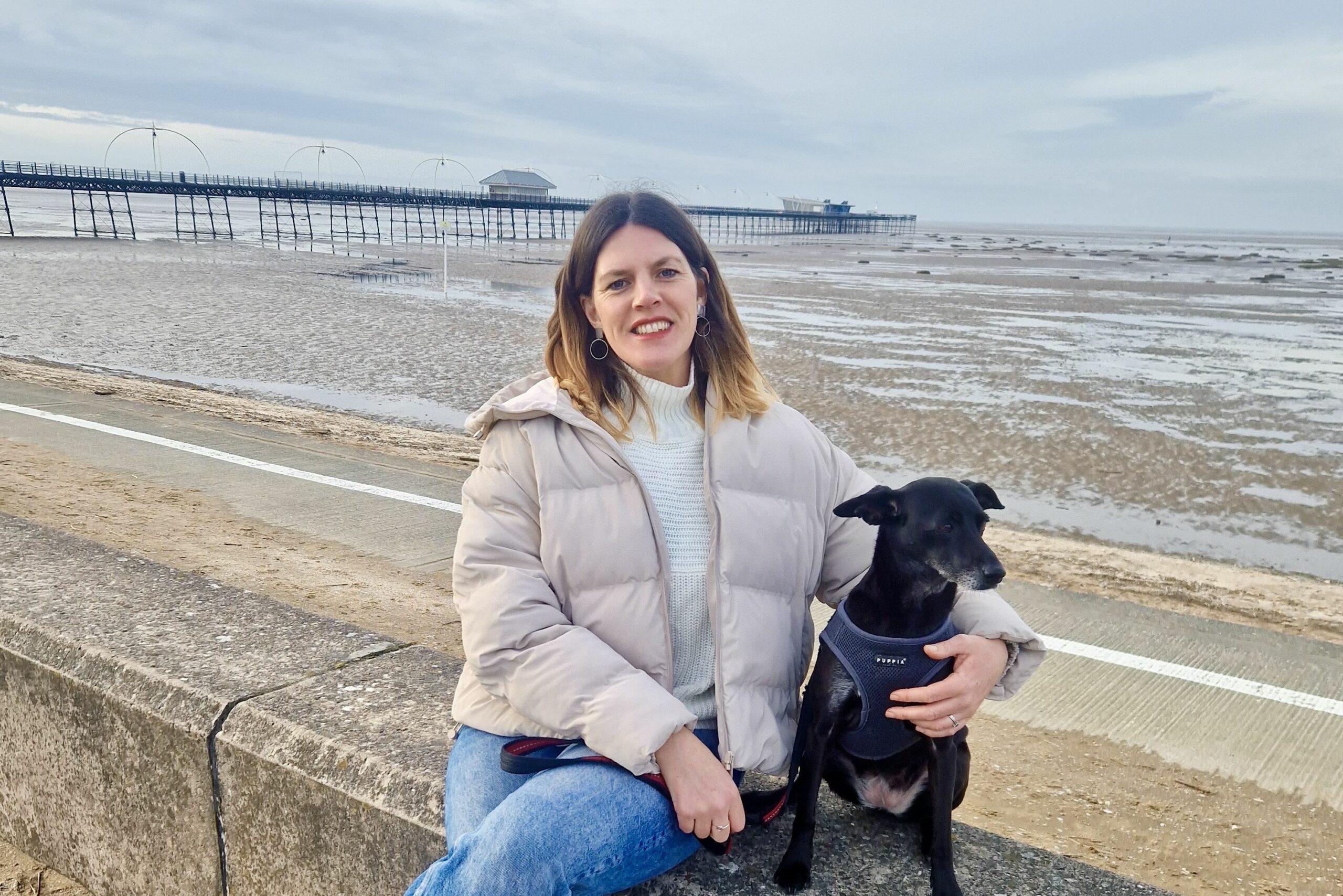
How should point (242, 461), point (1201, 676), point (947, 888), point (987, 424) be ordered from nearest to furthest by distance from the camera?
point (947, 888) < point (1201, 676) < point (242, 461) < point (987, 424)

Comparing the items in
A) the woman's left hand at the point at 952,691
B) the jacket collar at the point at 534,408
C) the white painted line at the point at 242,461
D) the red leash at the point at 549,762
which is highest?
the jacket collar at the point at 534,408

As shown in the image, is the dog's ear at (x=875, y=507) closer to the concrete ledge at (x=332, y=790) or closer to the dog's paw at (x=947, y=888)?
the dog's paw at (x=947, y=888)

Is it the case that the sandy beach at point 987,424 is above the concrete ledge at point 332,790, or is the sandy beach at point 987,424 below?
below

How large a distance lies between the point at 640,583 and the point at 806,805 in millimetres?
589

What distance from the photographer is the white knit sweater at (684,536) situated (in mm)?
2354

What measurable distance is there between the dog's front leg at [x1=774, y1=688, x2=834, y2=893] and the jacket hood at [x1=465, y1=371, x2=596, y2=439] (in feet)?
2.71

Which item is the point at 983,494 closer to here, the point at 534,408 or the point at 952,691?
the point at 952,691

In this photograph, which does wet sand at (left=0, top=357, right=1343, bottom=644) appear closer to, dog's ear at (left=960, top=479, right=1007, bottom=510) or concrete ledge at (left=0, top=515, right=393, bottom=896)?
concrete ledge at (left=0, top=515, right=393, bottom=896)

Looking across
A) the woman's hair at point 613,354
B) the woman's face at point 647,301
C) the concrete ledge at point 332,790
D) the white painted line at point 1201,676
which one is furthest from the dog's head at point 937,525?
the white painted line at point 1201,676

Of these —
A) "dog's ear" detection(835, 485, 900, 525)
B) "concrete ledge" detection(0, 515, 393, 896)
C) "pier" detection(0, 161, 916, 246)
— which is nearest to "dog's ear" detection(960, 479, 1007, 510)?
"dog's ear" detection(835, 485, 900, 525)

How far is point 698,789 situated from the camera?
2.08 metres

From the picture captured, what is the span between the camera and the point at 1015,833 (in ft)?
12.2

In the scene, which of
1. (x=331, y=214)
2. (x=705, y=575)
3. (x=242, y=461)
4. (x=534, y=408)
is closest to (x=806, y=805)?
(x=705, y=575)

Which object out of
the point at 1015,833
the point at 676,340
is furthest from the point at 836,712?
the point at 1015,833
